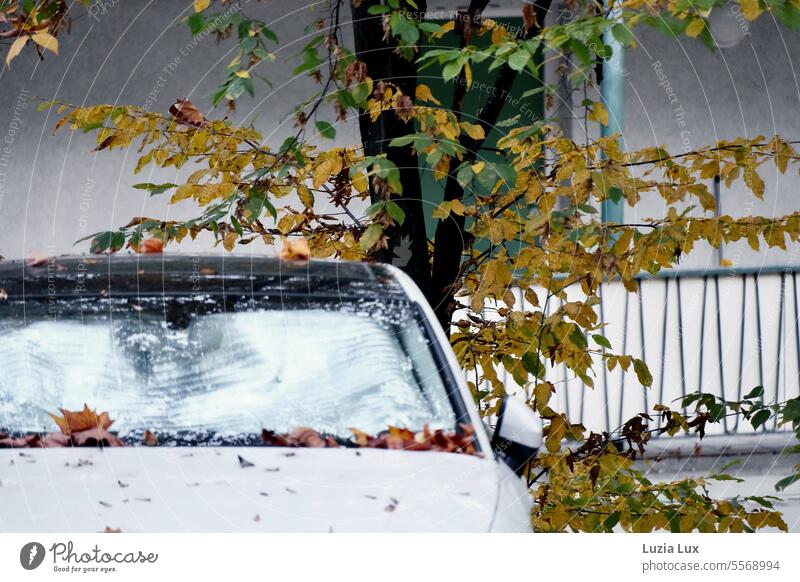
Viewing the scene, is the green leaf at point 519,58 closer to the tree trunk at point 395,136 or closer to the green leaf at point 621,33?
the green leaf at point 621,33

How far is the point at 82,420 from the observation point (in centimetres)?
218

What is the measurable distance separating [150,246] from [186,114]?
16.6 inches

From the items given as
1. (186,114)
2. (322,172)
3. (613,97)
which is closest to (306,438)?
(322,172)

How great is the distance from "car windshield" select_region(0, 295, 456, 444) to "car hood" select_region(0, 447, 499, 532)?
0.15 metres

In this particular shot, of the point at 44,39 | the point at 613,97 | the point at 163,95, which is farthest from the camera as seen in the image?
the point at 163,95

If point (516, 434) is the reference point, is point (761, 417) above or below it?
below

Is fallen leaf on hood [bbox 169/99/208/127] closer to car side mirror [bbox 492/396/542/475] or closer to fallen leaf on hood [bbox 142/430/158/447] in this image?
fallen leaf on hood [bbox 142/430/158/447]

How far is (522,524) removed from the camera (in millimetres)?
2080

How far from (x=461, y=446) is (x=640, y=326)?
209 centimetres

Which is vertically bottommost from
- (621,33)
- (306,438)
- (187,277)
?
(306,438)

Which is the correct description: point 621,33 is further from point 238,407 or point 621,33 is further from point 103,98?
point 103,98

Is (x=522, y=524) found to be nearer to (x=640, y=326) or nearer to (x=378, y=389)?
(x=378, y=389)
